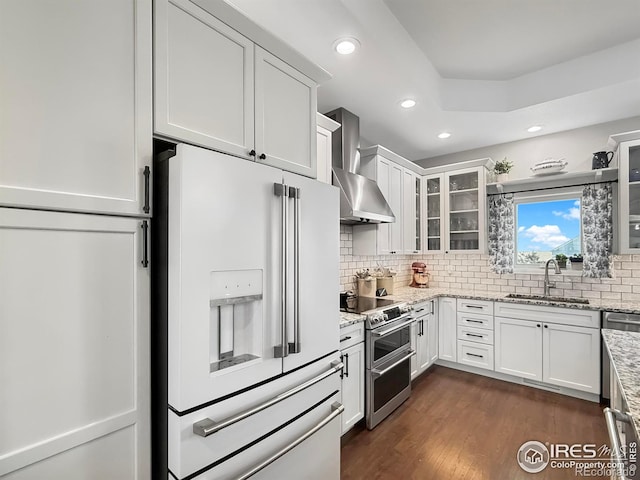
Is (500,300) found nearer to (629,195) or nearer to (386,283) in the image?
(386,283)

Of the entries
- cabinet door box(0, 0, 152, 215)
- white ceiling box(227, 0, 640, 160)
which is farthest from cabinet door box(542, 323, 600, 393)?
cabinet door box(0, 0, 152, 215)

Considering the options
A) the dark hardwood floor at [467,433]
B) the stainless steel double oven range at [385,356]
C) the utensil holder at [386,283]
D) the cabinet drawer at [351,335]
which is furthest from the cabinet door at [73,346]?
the utensil holder at [386,283]

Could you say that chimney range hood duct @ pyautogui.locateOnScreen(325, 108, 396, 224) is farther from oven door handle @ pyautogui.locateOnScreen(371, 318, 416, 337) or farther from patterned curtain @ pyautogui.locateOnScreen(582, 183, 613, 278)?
patterned curtain @ pyautogui.locateOnScreen(582, 183, 613, 278)

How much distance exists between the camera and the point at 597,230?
3.32m

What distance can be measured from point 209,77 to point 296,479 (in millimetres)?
1994

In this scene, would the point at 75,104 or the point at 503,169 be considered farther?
the point at 503,169

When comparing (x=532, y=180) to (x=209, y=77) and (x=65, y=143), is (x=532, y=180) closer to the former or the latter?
(x=209, y=77)

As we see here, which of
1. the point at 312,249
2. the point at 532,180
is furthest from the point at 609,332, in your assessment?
the point at 532,180

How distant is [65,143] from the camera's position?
102 cm

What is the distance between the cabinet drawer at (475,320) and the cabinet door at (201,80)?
328cm

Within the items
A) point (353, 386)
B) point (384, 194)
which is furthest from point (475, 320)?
point (353, 386)

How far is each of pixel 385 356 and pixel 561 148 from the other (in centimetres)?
321

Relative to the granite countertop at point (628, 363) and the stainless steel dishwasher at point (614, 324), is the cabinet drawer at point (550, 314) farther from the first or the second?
the granite countertop at point (628, 363)

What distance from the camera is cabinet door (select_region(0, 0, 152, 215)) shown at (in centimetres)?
93
